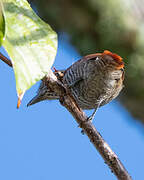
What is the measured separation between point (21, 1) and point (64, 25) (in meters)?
0.84

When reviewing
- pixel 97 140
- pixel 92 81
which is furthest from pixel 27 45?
pixel 92 81

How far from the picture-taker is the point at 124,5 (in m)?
1.14

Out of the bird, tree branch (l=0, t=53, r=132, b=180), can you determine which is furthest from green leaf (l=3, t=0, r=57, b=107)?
the bird

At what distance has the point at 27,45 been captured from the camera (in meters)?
0.24

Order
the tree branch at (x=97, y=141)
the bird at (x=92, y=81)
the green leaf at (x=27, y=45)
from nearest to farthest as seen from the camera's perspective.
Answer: the green leaf at (x=27, y=45), the tree branch at (x=97, y=141), the bird at (x=92, y=81)

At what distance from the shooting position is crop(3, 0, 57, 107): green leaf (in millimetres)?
224

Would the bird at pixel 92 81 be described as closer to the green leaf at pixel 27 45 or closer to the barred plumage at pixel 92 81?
the barred plumage at pixel 92 81

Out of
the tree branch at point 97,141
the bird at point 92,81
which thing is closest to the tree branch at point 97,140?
the tree branch at point 97,141

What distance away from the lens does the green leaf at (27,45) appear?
0.22 metres

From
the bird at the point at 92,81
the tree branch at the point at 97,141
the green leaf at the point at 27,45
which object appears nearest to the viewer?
the green leaf at the point at 27,45

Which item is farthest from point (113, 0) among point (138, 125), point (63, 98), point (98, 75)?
point (63, 98)

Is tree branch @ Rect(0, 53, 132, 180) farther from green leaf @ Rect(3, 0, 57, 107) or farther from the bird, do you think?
the bird

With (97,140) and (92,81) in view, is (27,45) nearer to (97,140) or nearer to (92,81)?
(97,140)

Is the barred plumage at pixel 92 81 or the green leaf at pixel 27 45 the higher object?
the green leaf at pixel 27 45
